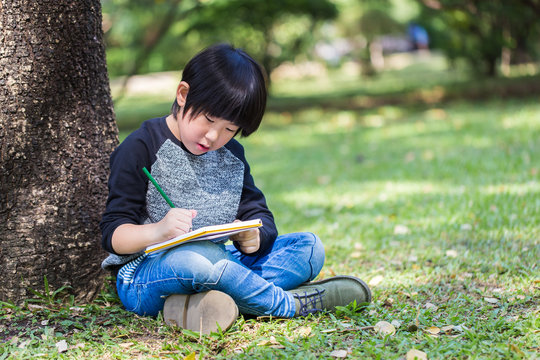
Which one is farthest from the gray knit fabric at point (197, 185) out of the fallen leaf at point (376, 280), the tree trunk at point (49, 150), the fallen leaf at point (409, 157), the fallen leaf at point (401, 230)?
the fallen leaf at point (409, 157)

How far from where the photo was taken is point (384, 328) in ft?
7.23

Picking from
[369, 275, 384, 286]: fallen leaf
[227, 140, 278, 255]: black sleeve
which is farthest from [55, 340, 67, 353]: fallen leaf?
[369, 275, 384, 286]: fallen leaf

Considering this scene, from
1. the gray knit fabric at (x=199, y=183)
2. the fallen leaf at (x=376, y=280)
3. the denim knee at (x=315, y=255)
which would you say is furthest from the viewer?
the fallen leaf at (x=376, y=280)

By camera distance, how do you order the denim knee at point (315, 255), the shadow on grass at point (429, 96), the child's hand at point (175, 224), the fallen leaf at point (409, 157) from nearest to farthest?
the child's hand at point (175, 224), the denim knee at point (315, 255), the fallen leaf at point (409, 157), the shadow on grass at point (429, 96)

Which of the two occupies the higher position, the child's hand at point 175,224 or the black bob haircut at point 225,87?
the black bob haircut at point 225,87

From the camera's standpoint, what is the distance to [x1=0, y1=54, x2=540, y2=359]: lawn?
2.09 metres

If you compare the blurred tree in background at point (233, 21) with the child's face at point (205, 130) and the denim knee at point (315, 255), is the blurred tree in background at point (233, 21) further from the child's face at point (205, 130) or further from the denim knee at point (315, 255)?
the child's face at point (205, 130)

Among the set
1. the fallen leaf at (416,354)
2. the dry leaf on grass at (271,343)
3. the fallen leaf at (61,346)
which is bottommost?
the fallen leaf at (416,354)

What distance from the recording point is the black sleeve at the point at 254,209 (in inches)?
95.3

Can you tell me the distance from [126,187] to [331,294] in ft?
3.00

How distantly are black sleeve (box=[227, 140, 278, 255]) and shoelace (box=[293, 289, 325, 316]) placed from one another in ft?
0.82

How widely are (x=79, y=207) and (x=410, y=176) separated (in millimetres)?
3467

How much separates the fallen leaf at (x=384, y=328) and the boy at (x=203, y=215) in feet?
0.63

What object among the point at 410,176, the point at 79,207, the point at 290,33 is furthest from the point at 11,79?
the point at 290,33
